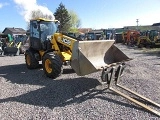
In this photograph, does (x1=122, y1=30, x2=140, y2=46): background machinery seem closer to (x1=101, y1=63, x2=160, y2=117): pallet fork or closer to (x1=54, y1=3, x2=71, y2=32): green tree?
(x1=101, y1=63, x2=160, y2=117): pallet fork

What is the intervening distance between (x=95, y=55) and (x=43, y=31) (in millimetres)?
3025

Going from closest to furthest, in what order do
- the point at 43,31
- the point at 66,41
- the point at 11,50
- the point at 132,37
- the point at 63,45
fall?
the point at 66,41 → the point at 63,45 → the point at 43,31 → the point at 11,50 → the point at 132,37

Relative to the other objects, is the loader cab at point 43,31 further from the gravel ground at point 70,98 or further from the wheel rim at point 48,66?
the gravel ground at point 70,98

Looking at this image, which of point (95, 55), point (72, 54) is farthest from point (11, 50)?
point (72, 54)

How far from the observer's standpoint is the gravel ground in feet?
15.4

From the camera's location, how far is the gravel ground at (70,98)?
470 cm

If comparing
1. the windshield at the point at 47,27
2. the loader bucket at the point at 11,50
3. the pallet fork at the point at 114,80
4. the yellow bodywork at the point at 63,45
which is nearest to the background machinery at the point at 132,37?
the loader bucket at the point at 11,50

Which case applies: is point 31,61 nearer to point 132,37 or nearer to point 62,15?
point 132,37

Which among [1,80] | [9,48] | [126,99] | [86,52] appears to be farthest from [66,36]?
[9,48]

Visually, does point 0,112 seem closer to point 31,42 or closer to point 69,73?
point 69,73

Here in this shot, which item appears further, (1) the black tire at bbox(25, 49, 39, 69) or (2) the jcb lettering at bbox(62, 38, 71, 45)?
(1) the black tire at bbox(25, 49, 39, 69)

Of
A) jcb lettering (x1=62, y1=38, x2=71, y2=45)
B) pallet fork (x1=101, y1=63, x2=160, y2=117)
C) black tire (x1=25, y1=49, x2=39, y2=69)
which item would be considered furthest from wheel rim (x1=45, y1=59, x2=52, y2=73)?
→ pallet fork (x1=101, y1=63, x2=160, y2=117)

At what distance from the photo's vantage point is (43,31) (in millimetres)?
9328

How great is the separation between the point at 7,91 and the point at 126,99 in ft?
11.4
